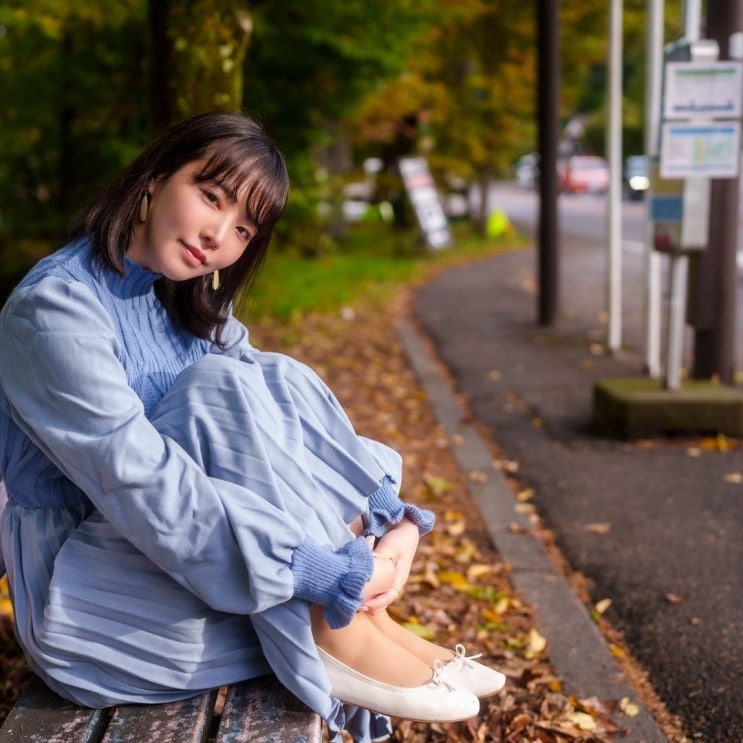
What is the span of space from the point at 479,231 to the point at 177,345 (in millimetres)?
22651

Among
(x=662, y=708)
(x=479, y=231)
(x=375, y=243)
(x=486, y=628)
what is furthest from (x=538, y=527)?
(x=479, y=231)

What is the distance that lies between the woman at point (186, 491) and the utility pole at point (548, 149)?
8.25 meters

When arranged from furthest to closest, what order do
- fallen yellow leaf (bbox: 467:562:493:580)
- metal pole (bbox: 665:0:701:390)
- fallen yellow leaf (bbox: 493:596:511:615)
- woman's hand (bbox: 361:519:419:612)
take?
1. metal pole (bbox: 665:0:701:390)
2. fallen yellow leaf (bbox: 467:562:493:580)
3. fallen yellow leaf (bbox: 493:596:511:615)
4. woman's hand (bbox: 361:519:419:612)

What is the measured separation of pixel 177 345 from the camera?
2465mm

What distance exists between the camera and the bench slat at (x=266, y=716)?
77.9 inches

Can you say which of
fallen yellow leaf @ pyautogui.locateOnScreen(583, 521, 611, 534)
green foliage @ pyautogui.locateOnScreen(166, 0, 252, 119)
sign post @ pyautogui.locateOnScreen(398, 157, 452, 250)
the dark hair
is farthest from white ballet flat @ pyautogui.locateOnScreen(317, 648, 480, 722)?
sign post @ pyautogui.locateOnScreen(398, 157, 452, 250)

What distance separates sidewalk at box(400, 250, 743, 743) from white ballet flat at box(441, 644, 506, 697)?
2.54ft

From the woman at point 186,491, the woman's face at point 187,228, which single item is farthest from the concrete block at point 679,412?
the woman's face at point 187,228

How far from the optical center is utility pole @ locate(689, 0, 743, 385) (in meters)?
6.30

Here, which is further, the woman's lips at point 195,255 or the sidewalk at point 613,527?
the sidewalk at point 613,527

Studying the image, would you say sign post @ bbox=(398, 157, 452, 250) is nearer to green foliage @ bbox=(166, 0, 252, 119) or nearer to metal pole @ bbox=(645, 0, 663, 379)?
metal pole @ bbox=(645, 0, 663, 379)

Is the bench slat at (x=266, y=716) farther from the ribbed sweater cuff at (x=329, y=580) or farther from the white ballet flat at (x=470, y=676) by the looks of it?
the white ballet flat at (x=470, y=676)

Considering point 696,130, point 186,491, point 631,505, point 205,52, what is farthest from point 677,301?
point 186,491

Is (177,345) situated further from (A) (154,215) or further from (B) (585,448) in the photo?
(B) (585,448)
